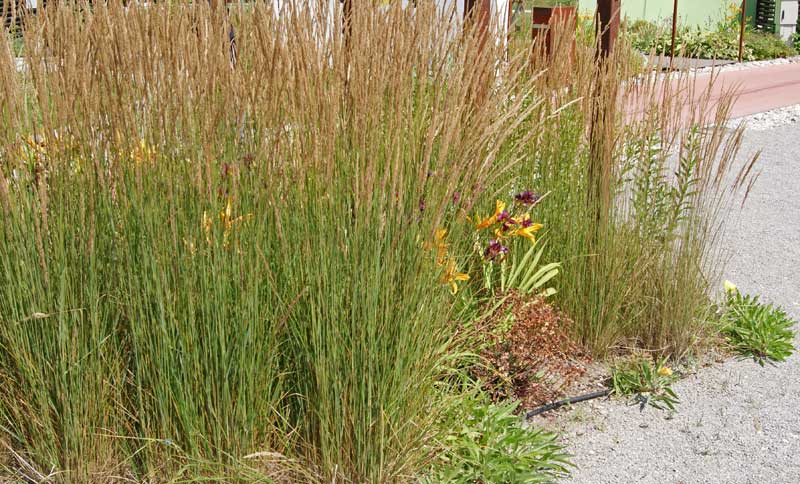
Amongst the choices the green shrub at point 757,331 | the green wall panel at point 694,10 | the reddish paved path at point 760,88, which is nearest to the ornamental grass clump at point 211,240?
the green shrub at point 757,331

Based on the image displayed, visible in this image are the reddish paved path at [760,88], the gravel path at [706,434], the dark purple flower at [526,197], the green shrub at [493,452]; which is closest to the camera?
the green shrub at [493,452]

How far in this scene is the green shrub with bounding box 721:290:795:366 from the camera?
404 centimetres

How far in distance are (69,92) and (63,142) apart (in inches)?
6.5

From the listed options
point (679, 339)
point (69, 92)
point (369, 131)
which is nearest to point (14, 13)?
point (69, 92)

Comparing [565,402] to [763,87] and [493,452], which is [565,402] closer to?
[493,452]

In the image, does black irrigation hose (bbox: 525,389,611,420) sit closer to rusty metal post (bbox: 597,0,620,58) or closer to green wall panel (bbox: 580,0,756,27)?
rusty metal post (bbox: 597,0,620,58)

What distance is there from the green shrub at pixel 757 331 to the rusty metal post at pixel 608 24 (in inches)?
51.0

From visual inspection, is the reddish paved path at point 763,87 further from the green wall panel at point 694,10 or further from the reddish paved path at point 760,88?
the green wall panel at point 694,10

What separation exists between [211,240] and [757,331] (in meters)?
2.67

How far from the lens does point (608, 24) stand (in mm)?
3943

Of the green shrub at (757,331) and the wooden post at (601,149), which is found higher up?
the wooden post at (601,149)

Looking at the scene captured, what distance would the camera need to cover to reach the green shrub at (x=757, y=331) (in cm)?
404

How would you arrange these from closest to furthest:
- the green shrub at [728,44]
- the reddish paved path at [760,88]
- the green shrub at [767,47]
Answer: the reddish paved path at [760,88], the green shrub at [728,44], the green shrub at [767,47]

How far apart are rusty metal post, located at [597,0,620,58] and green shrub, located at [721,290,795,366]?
130 cm
